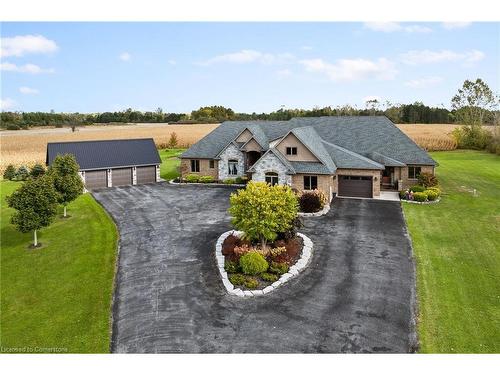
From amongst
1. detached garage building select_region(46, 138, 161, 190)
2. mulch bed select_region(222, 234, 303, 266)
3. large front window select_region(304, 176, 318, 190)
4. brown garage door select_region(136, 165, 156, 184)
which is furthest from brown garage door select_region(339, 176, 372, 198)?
brown garage door select_region(136, 165, 156, 184)

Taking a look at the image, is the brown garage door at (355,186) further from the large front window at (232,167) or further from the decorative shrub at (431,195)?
the large front window at (232,167)

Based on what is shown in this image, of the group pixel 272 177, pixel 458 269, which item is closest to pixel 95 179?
pixel 272 177

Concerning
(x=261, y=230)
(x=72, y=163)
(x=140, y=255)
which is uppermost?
(x=72, y=163)

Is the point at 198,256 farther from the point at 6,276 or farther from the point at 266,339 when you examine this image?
the point at 6,276

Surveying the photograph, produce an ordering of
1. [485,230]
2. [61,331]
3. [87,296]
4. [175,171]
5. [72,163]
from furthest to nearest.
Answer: [175,171] → [72,163] → [485,230] → [87,296] → [61,331]

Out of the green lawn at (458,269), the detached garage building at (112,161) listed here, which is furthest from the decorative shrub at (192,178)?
the green lawn at (458,269)

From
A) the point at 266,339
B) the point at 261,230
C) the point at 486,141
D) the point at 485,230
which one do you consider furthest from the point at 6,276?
the point at 486,141
